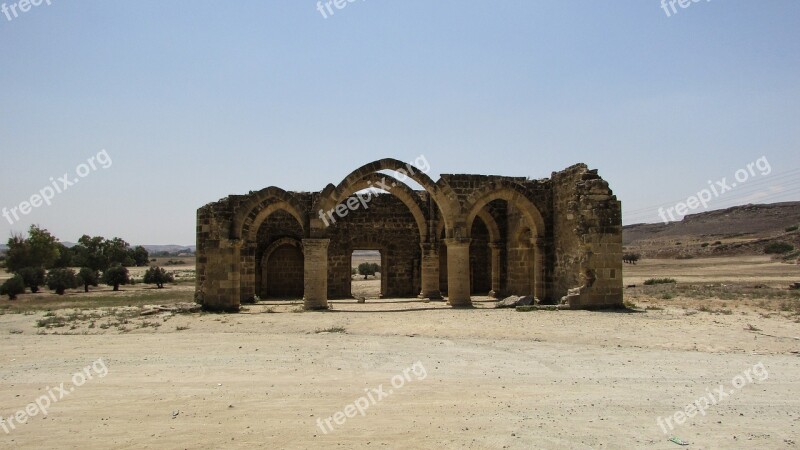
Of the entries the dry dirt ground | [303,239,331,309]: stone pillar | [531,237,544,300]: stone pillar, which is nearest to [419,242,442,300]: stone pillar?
[531,237,544,300]: stone pillar

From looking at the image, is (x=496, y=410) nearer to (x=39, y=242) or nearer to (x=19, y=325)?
(x=19, y=325)

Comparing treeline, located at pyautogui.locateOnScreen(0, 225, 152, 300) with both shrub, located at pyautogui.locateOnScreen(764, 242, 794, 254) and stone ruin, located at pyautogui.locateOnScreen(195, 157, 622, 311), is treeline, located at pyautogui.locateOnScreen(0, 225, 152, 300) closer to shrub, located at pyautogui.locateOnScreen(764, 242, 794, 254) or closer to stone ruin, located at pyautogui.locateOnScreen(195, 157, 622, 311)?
stone ruin, located at pyautogui.locateOnScreen(195, 157, 622, 311)

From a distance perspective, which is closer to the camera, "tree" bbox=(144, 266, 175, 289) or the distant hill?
"tree" bbox=(144, 266, 175, 289)

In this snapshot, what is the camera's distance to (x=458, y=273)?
54.7 ft

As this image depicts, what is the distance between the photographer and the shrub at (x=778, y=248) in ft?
151

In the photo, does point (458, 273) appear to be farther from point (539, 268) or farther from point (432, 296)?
point (539, 268)

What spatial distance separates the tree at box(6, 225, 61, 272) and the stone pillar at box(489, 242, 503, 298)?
3577cm

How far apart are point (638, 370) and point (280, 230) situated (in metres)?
16.2

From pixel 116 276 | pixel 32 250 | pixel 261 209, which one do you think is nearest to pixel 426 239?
pixel 261 209

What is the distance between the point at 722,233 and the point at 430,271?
64.2 m

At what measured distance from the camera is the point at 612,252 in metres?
15.1

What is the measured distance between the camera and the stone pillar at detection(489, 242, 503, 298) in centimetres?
2042

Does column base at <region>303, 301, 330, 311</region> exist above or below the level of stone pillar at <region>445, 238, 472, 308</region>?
below

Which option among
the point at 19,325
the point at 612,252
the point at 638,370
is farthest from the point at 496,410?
the point at 19,325
